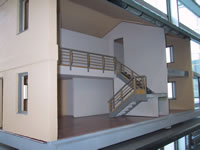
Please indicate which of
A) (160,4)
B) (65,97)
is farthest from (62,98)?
(160,4)

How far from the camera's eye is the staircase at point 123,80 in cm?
961

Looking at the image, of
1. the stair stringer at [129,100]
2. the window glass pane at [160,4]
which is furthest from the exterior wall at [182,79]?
the stair stringer at [129,100]

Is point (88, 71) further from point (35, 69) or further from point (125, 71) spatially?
point (35, 69)

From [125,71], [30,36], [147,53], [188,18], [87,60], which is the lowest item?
[125,71]

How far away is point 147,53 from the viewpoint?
11812 mm

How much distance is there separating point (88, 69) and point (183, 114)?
21.4 feet

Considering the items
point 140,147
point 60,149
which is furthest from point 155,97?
point 60,149

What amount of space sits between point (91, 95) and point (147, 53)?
4486mm

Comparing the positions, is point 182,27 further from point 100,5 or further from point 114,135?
point 114,135

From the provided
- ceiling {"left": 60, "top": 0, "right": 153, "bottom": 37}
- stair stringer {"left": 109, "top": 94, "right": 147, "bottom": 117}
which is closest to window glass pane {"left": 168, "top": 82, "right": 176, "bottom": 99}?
ceiling {"left": 60, "top": 0, "right": 153, "bottom": 37}

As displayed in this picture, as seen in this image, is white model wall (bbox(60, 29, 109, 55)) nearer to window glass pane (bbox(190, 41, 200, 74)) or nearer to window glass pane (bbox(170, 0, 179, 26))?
window glass pane (bbox(170, 0, 179, 26))

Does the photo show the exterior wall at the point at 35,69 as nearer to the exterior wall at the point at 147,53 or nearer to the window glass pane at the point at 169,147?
the window glass pane at the point at 169,147

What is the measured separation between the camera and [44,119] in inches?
219

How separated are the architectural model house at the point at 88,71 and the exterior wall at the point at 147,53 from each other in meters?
0.06
